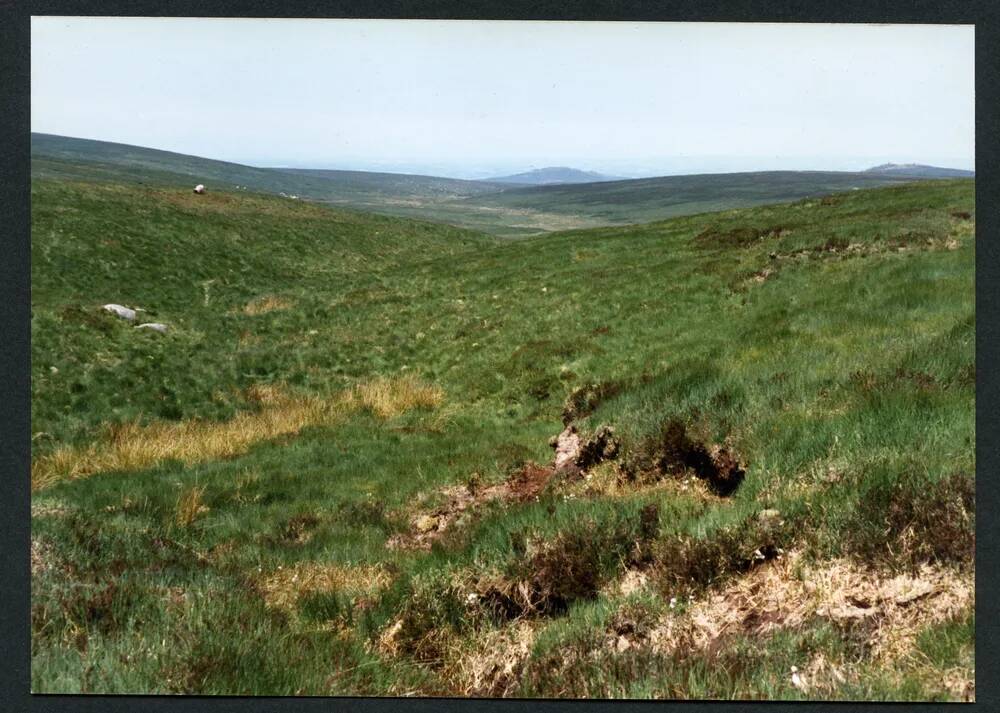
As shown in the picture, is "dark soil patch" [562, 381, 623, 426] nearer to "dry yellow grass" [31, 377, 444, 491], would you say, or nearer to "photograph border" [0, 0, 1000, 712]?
"dry yellow grass" [31, 377, 444, 491]

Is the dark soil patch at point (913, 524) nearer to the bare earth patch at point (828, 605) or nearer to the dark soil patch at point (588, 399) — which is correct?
the bare earth patch at point (828, 605)

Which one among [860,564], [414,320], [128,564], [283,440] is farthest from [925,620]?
[414,320]

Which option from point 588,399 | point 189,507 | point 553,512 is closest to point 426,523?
point 553,512

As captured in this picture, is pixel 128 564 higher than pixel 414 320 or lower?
lower

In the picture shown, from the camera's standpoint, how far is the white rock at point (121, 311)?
20.9 m

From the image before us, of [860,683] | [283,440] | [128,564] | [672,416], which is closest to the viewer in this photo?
[860,683]

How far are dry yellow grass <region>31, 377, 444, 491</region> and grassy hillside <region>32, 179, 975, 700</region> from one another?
86 mm

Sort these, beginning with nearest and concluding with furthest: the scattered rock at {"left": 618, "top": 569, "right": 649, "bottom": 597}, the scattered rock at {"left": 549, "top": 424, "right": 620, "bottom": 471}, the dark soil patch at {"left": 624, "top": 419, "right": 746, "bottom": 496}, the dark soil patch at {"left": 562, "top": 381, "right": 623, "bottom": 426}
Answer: the scattered rock at {"left": 618, "top": 569, "right": 649, "bottom": 597} → the dark soil patch at {"left": 624, "top": 419, "right": 746, "bottom": 496} → the scattered rock at {"left": 549, "top": 424, "right": 620, "bottom": 471} → the dark soil patch at {"left": 562, "top": 381, "right": 623, "bottom": 426}

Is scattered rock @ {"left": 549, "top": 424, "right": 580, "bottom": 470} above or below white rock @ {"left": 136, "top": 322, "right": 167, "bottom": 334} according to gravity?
below

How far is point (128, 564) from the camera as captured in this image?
21.6ft

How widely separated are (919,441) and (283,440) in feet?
34.1

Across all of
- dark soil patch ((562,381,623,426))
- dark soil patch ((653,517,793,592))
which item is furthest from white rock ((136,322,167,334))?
dark soil patch ((653,517,793,592))

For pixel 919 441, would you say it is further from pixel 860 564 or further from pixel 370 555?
pixel 370 555

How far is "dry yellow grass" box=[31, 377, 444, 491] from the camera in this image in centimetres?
1070
